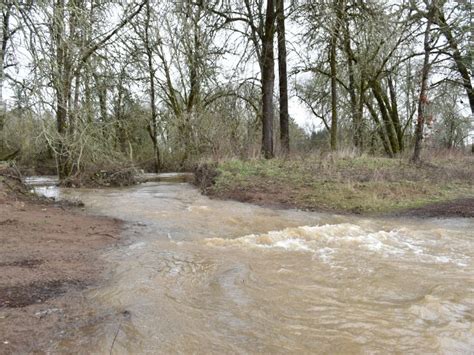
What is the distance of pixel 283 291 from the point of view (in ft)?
13.1

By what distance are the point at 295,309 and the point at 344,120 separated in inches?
956

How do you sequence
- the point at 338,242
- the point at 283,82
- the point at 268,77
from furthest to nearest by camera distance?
the point at 283,82
the point at 268,77
the point at 338,242

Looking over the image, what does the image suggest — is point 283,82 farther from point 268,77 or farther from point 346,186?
point 346,186

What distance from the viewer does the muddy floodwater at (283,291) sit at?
2998 millimetres

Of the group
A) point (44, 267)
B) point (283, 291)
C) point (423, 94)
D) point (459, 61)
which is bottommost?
point (283, 291)

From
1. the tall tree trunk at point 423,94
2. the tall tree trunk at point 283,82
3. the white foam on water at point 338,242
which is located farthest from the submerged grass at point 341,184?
the tall tree trunk at point 283,82

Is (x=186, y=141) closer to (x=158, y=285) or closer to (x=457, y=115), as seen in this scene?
(x=158, y=285)

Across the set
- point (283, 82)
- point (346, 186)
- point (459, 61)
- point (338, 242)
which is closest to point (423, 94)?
point (459, 61)

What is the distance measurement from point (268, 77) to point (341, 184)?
625 centimetres

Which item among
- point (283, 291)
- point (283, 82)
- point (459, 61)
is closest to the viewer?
point (283, 291)

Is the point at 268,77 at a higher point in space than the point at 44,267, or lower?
higher

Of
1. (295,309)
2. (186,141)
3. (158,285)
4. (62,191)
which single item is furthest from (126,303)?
(186,141)

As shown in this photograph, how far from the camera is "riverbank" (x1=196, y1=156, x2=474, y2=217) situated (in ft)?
29.6

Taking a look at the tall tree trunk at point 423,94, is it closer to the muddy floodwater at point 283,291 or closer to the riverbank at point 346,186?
the riverbank at point 346,186
